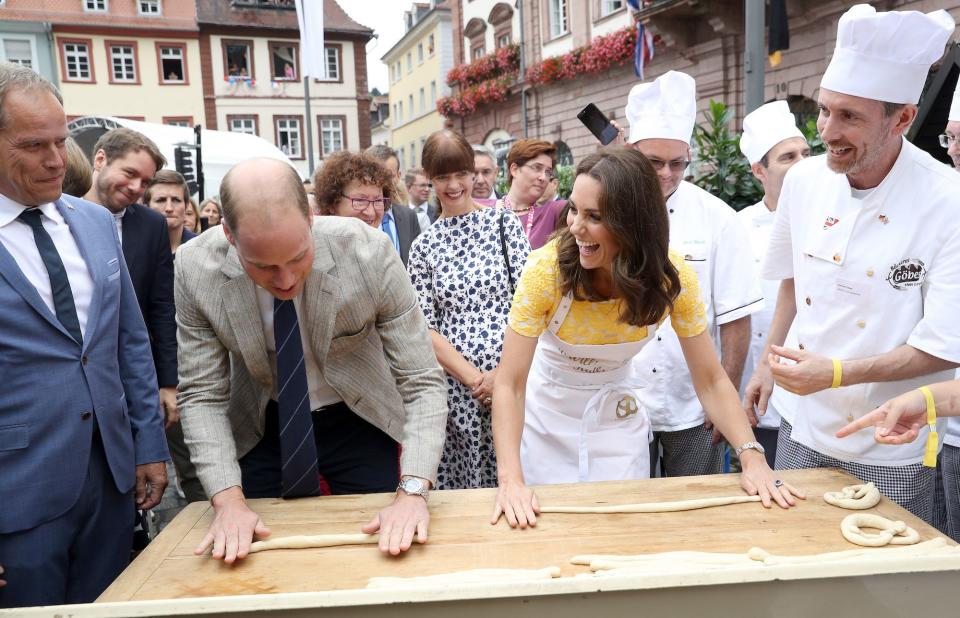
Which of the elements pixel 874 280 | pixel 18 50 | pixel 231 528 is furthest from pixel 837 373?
pixel 18 50

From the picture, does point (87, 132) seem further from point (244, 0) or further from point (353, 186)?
point (244, 0)

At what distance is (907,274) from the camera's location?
80.0 inches

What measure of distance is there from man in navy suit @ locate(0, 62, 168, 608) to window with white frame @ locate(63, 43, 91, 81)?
32866 mm

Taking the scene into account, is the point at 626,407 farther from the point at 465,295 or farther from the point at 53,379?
the point at 53,379

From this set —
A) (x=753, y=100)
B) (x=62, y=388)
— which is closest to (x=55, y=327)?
(x=62, y=388)

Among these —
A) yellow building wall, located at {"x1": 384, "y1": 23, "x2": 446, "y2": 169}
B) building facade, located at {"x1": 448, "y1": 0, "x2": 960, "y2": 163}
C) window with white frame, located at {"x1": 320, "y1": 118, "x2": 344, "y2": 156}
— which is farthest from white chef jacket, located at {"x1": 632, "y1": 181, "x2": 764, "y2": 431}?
yellow building wall, located at {"x1": 384, "y1": 23, "x2": 446, "y2": 169}

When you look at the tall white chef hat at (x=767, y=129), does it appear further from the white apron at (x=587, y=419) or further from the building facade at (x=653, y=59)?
the building facade at (x=653, y=59)

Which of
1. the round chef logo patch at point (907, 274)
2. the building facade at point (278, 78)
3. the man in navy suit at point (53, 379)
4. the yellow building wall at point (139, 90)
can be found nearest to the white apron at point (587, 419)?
the round chef logo patch at point (907, 274)

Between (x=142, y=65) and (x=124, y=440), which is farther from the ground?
(x=142, y=65)

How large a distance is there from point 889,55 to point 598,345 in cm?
119

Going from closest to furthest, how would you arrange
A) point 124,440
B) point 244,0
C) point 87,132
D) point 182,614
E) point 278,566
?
point 182,614 < point 278,566 < point 124,440 < point 87,132 < point 244,0

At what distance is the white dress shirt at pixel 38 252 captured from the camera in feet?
6.48

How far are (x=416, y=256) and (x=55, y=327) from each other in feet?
5.07

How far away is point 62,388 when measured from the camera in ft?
6.51
